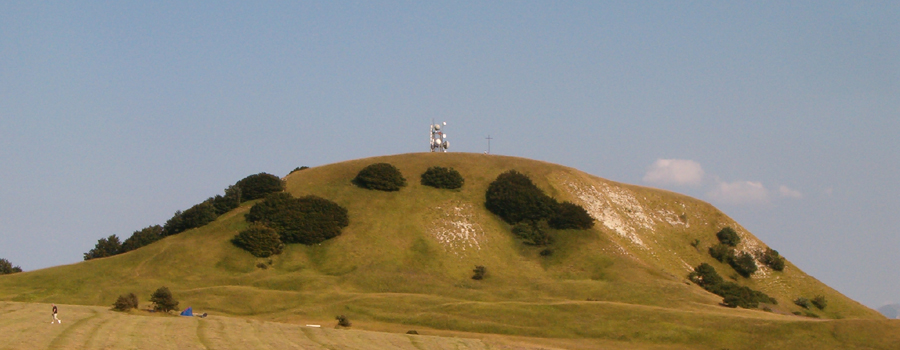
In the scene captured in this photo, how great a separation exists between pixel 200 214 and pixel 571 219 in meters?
38.6

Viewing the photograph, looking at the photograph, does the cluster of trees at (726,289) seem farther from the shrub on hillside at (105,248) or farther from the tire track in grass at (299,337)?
the shrub on hillside at (105,248)

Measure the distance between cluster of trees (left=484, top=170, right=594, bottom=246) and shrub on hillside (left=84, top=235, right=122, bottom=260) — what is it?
40353 mm

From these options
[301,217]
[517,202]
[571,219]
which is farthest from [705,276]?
[301,217]

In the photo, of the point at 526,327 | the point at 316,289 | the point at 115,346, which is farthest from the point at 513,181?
the point at 115,346

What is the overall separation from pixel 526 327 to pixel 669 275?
1060 inches

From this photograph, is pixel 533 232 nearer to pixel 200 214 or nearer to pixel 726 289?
pixel 726 289

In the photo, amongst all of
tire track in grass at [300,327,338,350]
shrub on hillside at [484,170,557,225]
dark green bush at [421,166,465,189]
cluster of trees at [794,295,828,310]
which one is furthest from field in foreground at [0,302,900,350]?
dark green bush at [421,166,465,189]

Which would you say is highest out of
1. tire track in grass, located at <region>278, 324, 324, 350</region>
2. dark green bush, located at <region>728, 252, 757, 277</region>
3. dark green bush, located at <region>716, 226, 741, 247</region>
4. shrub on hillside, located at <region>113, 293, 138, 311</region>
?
dark green bush, located at <region>716, 226, 741, 247</region>

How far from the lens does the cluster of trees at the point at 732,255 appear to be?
8975 cm

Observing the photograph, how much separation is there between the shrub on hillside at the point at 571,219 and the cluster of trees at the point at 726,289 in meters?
11.7

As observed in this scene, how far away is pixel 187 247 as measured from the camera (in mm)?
78438

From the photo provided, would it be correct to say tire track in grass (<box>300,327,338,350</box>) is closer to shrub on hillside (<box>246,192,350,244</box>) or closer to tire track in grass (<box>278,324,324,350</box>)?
tire track in grass (<box>278,324,324,350</box>)

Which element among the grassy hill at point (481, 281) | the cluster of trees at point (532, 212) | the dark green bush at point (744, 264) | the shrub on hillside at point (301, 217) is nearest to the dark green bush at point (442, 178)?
the grassy hill at point (481, 281)

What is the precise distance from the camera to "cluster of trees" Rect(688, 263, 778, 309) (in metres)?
72.8
